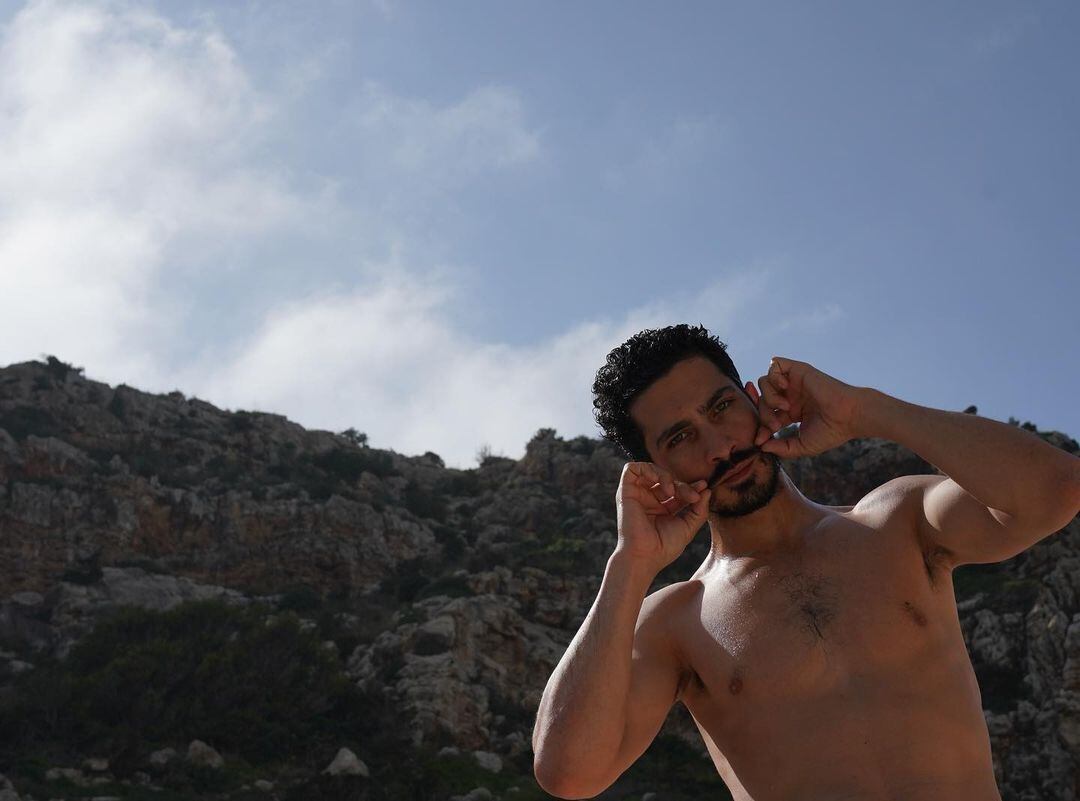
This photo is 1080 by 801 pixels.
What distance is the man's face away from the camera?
113 inches

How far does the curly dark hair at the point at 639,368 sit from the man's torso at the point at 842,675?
531 mm

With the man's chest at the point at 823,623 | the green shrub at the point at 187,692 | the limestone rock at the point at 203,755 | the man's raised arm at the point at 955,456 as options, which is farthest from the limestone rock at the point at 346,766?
the man's raised arm at the point at 955,456

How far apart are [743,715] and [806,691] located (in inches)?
7.8

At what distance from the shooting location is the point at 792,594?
2846 millimetres

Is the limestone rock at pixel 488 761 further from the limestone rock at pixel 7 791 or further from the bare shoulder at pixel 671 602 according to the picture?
the bare shoulder at pixel 671 602

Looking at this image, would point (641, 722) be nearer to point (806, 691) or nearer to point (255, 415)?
point (806, 691)

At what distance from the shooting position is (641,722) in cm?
281

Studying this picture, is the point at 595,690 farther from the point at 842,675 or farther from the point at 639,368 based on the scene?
the point at 639,368

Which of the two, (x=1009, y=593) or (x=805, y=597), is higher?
(x=1009, y=593)

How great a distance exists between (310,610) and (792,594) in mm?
20768

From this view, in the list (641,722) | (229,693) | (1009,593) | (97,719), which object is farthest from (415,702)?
(641,722)

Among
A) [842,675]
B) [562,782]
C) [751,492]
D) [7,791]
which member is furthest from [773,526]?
[7,791]

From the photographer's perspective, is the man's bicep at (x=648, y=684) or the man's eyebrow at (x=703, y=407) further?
the man's eyebrow at (x=703, y=407)

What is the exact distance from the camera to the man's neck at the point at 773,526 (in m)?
3.00
